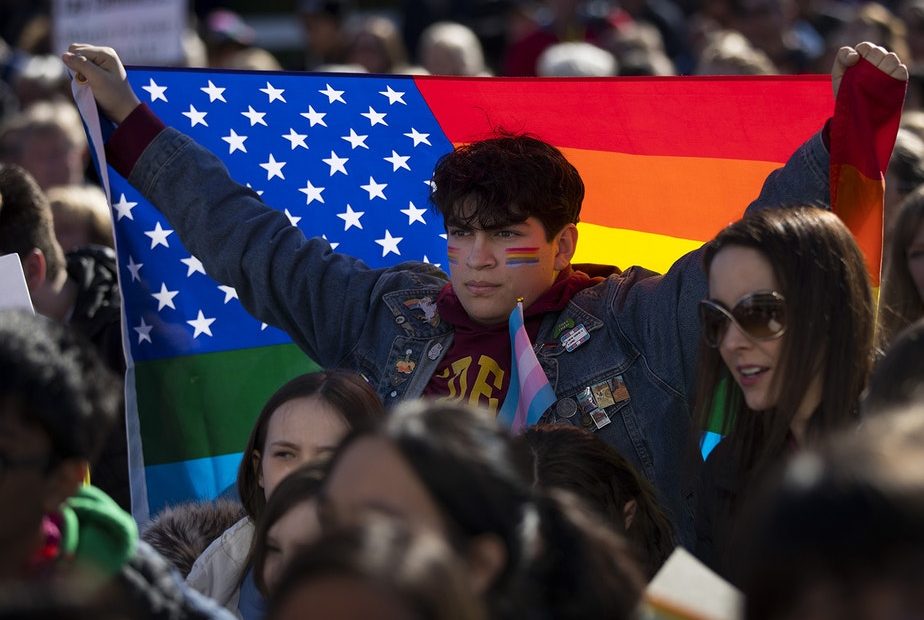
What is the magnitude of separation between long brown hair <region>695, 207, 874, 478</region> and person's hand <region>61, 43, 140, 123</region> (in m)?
1.88

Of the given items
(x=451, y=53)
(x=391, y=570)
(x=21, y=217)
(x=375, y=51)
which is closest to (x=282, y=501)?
(x=391, y=570)

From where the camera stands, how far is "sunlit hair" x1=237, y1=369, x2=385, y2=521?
343 cm

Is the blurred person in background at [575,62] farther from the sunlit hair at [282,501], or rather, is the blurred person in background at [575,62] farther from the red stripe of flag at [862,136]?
the sunlit hair at [282,501]

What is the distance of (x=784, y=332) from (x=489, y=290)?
917 millimetres

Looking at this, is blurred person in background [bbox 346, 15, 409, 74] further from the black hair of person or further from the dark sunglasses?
the black hair of person

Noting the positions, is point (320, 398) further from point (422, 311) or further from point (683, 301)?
point (683, 301)

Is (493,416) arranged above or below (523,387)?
above

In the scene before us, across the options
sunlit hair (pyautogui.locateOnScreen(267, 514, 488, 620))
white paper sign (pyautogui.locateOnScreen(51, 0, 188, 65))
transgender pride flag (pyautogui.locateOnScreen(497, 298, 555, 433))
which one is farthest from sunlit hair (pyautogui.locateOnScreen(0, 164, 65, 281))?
white paper sign (pyautogui.locateOnScreen(51, 0, 188, 65))

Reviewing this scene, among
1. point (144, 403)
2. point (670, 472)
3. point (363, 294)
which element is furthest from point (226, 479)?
point (670, 472)

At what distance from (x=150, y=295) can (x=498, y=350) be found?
47.2 inches

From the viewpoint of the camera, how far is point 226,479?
Answer: 4504 mm

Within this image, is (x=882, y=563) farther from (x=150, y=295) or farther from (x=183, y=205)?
(x=150, y=295)

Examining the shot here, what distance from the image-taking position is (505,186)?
3738 mm

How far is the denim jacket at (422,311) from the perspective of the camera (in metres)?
3.63
